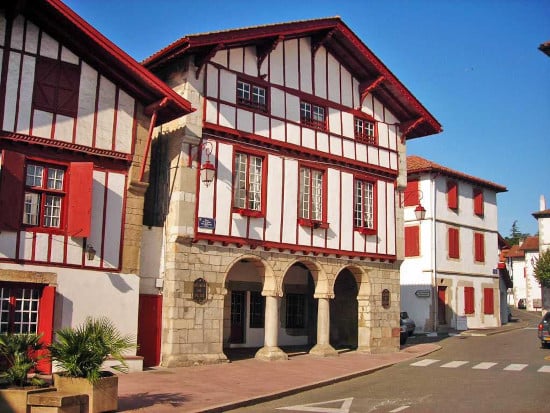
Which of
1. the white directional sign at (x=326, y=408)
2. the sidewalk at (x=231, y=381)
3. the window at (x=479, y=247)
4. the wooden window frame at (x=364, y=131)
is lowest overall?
the white directional sign at (x=326, y=408)

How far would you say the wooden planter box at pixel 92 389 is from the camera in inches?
381

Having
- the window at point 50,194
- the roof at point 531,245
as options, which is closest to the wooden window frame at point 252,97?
the window at point 50,194

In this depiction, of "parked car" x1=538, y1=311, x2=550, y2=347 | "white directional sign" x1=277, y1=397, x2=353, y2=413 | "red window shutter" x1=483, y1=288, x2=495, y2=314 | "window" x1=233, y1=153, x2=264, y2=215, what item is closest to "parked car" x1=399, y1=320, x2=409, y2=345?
"parked car" x1=538, y1=311, x2=550, y2=347

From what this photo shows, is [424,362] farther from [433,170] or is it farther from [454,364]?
[433,170]

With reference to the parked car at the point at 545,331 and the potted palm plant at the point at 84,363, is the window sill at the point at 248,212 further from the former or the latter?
the parked car at the point at 545,331

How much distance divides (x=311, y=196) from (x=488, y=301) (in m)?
17.6

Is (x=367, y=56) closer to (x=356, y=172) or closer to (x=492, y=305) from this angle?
(x=356, y=172)

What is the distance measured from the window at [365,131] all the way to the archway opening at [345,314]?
14.8ft

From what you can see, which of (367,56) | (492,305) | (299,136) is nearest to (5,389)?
(299,136)

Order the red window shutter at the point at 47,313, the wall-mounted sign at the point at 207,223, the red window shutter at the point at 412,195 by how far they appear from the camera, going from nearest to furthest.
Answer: the red window shutter at the point at 47,313
the wall-mounted sign at the point at 207,223
the red window shutter at the point at 412,195

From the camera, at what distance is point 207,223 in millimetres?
17031

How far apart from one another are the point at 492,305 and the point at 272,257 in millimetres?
19198

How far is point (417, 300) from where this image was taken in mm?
30109

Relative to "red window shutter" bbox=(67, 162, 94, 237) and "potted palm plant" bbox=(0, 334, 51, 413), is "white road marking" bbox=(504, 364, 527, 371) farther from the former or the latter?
"potted palm plant" bbox=(0, 334, 51, 413)
